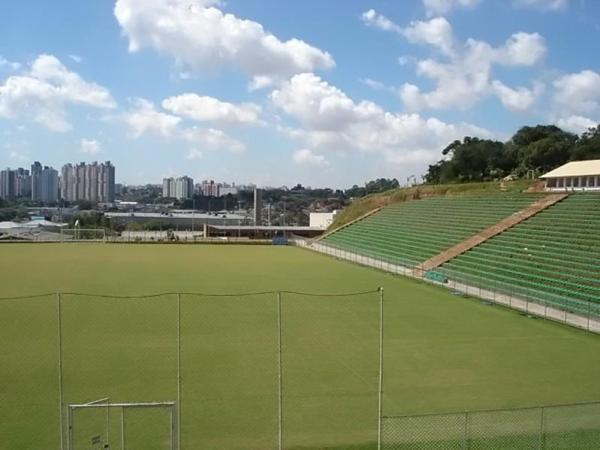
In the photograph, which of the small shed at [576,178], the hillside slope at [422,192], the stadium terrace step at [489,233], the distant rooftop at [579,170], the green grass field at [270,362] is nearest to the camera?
the green grass field at [270,362]

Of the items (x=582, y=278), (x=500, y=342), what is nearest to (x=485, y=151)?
(x=582, y=278)

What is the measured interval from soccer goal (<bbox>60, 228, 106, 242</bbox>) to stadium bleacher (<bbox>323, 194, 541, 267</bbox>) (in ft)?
71.4

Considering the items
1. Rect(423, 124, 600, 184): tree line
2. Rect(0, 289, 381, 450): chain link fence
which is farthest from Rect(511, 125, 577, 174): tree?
Rect(0, 289, 381, 450): chain link fence

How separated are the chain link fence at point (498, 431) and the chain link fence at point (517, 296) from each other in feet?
30.7

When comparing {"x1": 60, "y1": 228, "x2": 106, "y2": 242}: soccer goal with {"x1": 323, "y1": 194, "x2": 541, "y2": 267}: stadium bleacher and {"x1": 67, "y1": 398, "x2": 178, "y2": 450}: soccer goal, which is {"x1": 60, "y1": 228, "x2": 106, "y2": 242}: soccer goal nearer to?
{"x1": 323, "y1": 194, "x2": 541, "y2": 267}: stadium bleacher

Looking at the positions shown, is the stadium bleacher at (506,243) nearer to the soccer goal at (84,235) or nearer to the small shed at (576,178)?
the small shed at (576,178)

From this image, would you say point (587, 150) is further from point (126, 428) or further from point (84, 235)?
point (126, 428)

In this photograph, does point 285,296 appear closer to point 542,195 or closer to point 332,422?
point 332,422

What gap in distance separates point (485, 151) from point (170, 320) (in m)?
68.8

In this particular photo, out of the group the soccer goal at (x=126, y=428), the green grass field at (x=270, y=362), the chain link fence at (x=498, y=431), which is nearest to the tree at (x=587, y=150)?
the green grass field at (x=270, y=362)

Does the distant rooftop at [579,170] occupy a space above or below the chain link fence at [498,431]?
above

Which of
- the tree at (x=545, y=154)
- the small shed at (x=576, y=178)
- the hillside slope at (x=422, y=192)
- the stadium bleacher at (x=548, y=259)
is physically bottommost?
the stadium bleacher at (x=548, y=259)

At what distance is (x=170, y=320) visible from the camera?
1883 centimetres

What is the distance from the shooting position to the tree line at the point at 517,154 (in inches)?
2719
